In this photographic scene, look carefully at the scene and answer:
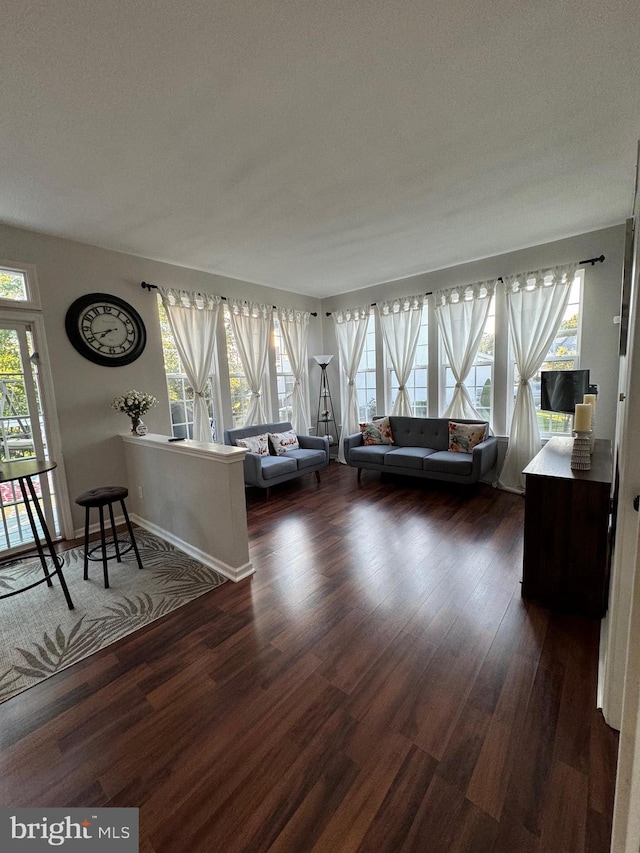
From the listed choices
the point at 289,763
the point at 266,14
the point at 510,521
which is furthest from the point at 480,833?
the point at 266,14

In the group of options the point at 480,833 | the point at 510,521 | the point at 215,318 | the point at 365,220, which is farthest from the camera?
the point at 215,318

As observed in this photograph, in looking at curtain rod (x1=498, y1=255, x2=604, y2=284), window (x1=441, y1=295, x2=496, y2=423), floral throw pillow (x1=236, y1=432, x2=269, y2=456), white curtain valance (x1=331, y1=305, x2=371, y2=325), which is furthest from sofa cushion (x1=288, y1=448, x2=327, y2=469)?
curtain rod (x1=498, y1=255, x2=604, y2=284)

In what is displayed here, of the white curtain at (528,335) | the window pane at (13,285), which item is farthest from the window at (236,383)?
the white curtain at (528,335)

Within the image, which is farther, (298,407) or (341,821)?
(298,407)

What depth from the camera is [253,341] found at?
4.87 metres

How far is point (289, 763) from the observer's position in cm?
130

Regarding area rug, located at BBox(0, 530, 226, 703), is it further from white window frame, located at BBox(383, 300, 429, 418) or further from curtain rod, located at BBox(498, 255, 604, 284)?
curtain rod, located at BBox(498, 255, 604, 284)

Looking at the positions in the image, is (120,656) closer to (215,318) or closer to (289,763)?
(289,763)

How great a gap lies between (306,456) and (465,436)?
2063mm

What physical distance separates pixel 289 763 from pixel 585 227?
4874 millimetres

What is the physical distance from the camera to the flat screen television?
267 centimetres

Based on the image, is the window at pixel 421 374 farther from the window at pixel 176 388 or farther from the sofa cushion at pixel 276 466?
the window at pixel 176 388

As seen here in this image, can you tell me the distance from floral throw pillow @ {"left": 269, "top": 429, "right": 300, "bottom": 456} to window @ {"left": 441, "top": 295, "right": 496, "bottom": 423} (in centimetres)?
242

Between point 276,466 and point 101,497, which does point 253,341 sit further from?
point 101,497
